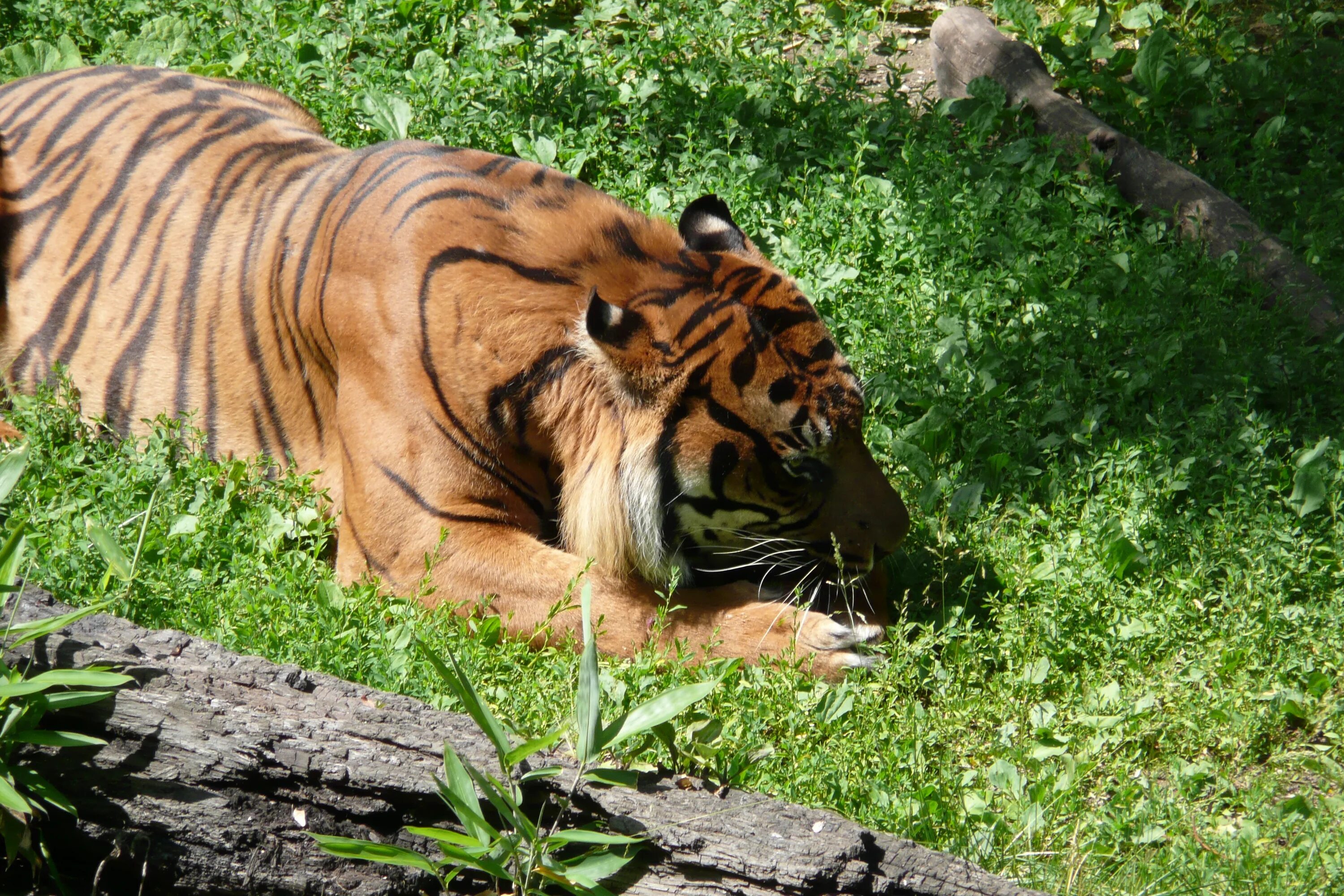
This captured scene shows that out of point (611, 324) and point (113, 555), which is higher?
point (611, 324)

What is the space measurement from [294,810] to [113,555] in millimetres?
1017

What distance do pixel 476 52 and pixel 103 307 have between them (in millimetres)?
2303

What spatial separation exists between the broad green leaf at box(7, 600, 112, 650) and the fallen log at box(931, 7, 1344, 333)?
4217 millimetres

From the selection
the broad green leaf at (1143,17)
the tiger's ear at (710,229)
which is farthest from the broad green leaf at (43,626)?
the broad green leaf at (1143,17)

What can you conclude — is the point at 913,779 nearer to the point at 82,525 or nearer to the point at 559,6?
the point at 82,525

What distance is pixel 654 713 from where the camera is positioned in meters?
2.29

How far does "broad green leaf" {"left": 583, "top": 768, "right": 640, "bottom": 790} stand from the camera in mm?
2199

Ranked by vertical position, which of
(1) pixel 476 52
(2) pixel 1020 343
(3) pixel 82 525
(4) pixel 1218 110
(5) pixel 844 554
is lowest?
(3) pixel 82 525

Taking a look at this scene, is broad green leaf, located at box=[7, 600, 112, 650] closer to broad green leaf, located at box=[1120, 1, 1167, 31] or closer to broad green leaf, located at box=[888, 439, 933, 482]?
broad green leaf, located at box=[888, 439, 933, 482]

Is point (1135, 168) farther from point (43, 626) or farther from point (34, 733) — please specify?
point (34, 733)

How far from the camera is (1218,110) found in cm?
553

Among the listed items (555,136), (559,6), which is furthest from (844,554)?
(559,6)

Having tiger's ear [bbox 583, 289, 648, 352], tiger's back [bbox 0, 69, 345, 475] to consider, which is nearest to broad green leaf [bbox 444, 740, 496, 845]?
tiger's ear [bbox 583, 289, 648, 352]

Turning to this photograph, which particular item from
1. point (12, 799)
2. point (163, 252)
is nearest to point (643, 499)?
point (12, 799)
